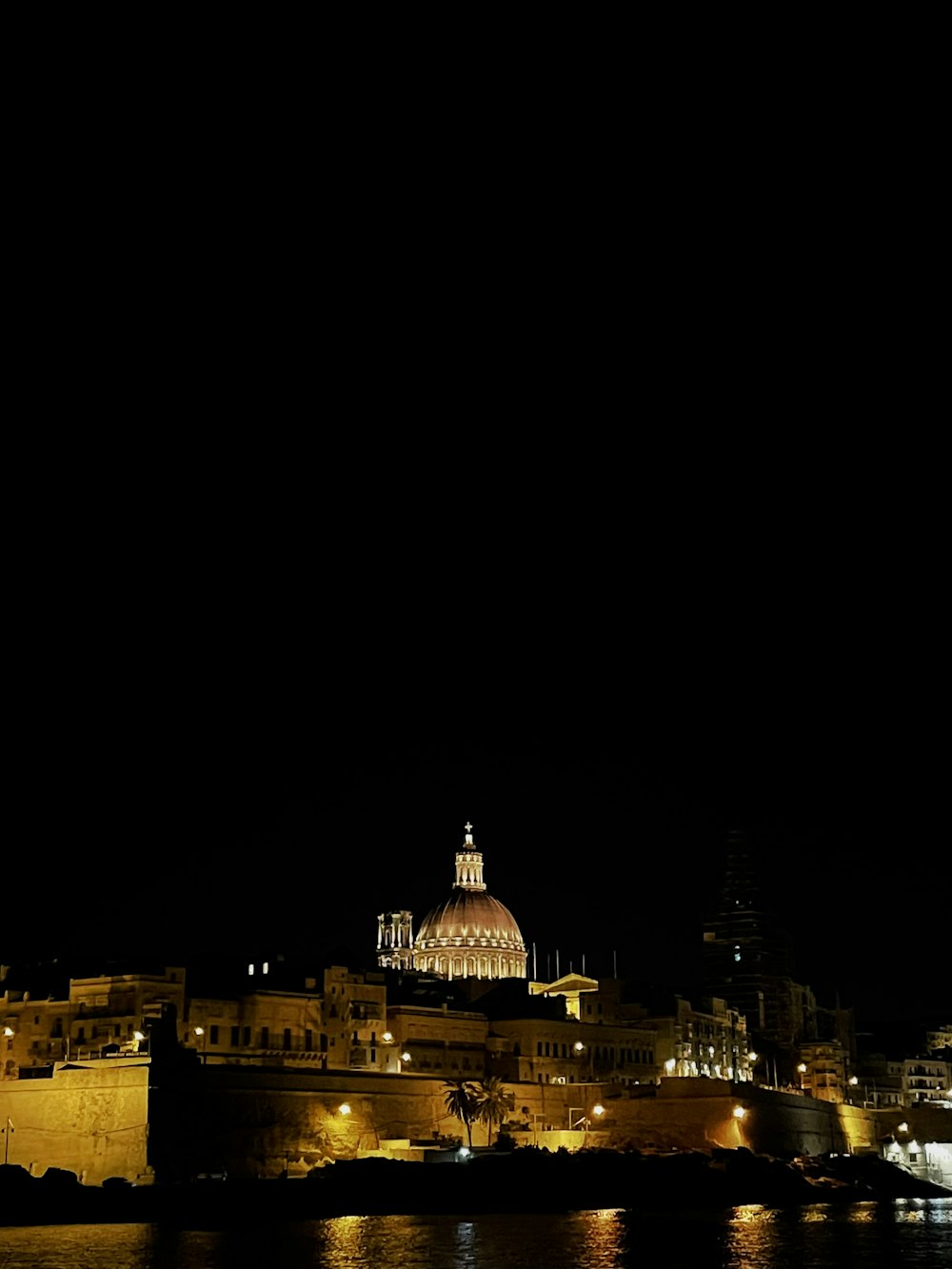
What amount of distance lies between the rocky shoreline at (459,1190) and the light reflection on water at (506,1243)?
184 centimetres

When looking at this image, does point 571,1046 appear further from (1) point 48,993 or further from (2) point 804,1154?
(1) point 48,993

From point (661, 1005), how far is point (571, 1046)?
10.3 metres

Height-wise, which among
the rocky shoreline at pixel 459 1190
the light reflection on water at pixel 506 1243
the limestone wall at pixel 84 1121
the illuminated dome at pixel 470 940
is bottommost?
the light reflection on water at pixel 506 1243

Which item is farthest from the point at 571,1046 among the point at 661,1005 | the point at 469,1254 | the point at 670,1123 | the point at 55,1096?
the point at 469,1254

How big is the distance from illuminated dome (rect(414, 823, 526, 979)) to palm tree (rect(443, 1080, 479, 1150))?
4900cm

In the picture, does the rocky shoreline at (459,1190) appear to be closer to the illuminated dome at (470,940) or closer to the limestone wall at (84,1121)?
the limestone wall at (84,1121)

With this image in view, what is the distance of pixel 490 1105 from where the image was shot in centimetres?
7206

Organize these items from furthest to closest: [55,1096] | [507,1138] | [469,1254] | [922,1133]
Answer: [922,1133] < [507,1138] < [55,1096] < [469,1254]

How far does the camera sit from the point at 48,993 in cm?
7819

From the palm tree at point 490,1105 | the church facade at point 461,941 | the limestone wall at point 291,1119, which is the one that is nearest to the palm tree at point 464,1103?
the palm tree at point 490,1105

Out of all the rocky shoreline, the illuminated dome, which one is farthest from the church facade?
the rocky shoreline

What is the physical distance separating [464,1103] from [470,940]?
56.3m

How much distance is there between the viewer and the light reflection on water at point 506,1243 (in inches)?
1715

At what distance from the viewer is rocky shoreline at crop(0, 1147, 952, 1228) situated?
54.6 m
